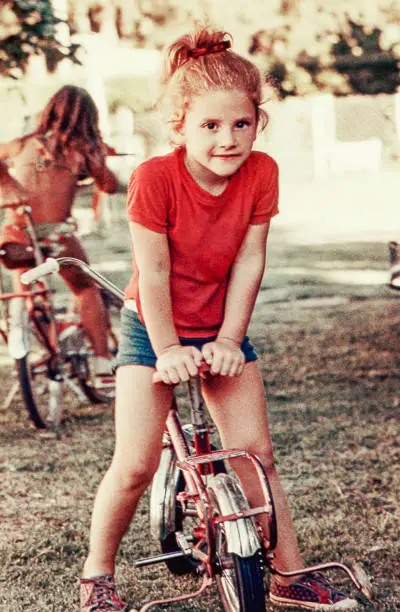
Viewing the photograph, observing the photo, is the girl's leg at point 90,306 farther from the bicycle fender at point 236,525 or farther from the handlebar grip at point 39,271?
the bicycle fender at point 236,525

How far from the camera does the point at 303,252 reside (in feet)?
39.2

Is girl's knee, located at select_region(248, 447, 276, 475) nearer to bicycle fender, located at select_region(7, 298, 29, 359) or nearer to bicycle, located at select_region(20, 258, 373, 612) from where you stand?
bicycle, located at select_region(20, 258, 373, 612)

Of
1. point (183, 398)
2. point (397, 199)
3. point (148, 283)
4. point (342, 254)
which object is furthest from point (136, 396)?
point (397, 199)

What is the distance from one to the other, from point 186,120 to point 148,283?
44 centimetres

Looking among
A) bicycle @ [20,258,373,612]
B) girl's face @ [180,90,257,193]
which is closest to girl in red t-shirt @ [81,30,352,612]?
girl's face @ [180,90,257,193]

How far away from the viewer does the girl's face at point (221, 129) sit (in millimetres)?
2672

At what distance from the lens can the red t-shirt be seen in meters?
2.74

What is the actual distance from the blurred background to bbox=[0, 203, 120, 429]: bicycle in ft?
28.0

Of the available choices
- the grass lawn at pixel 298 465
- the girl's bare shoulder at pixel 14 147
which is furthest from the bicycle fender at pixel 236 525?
the girl's bare shoulder at pixel 14 147

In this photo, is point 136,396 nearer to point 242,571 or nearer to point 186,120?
point 242,571

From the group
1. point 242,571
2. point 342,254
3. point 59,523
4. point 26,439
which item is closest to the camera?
point 242,571

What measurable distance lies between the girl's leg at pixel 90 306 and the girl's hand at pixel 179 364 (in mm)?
2898

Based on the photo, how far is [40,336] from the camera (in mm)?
5461

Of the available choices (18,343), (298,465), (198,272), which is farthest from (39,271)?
(18,343)
